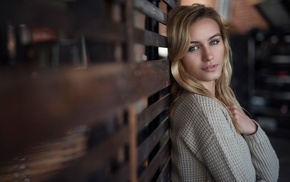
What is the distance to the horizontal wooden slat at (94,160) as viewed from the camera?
1.43 feet

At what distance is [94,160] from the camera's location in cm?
49

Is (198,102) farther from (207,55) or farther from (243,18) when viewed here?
(243,18)

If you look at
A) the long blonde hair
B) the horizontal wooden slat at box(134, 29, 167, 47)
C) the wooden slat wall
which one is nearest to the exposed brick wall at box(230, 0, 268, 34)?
the long blonde hair

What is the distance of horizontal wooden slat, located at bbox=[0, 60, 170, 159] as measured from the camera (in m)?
0.35

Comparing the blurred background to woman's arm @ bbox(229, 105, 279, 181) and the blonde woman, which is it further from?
woman's arm @ bbox(229, 105, 279, 181)

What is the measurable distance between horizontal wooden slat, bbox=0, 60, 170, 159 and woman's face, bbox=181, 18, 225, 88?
970 millimetres

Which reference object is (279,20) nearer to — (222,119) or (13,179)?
(222,119)

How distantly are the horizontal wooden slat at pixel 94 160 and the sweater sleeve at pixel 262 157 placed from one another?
1084 millimetres

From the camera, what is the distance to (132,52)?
665 mm

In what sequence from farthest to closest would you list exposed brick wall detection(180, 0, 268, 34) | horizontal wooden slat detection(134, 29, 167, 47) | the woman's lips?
exposed brick wall detection(180, 0, 268, 34), the woman's lips, horizontal wooden slat detection(134, 29, 167, 47)

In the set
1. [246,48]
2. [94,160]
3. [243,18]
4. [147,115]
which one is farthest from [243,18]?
[94,160]

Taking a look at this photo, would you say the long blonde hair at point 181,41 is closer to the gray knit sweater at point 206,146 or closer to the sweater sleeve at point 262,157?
the gray knit sweater at point 206,146

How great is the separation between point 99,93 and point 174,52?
998 mm

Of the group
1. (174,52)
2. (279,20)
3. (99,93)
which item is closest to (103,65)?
(99,93)
